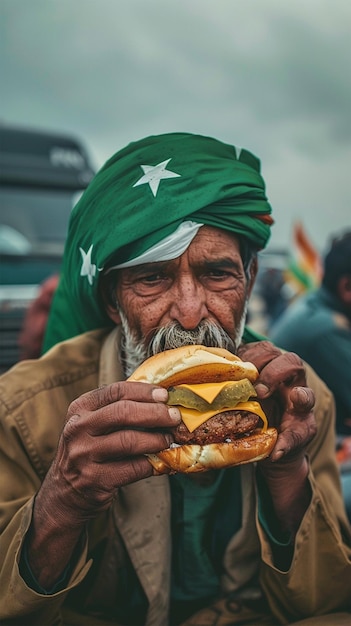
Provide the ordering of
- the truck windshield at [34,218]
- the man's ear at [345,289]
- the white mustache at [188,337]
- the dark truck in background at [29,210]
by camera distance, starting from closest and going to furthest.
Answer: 1. the white mustache at [188,337]
2. the man's ear at [345,289]
3. the dark truck in background at [29,210]
4. the truck windshield at [34,218]

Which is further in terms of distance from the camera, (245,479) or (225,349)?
(245,479)

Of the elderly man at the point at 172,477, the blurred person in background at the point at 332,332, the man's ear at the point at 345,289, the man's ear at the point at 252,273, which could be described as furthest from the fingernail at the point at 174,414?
the man's ear at the point at 345,289

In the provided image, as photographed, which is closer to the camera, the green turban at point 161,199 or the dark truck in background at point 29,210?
the green turban at point 161,199

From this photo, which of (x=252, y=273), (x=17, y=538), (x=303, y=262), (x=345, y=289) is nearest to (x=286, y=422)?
(x=252, y=273)

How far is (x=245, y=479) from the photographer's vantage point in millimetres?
1963

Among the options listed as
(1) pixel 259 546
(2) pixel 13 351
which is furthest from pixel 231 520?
(2) pixel 13 351

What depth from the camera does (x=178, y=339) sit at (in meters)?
1.75

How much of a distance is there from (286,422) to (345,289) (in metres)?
2.56

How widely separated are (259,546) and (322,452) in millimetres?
393

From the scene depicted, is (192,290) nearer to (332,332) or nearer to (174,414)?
(174,414)

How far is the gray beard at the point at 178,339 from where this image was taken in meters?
1.75

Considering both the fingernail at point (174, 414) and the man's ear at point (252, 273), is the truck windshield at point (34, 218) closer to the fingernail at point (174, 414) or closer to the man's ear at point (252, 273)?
the man's ear at point (252, 273)

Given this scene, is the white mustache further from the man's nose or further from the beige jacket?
the beige jacket

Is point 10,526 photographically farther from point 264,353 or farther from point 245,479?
point 264,353
